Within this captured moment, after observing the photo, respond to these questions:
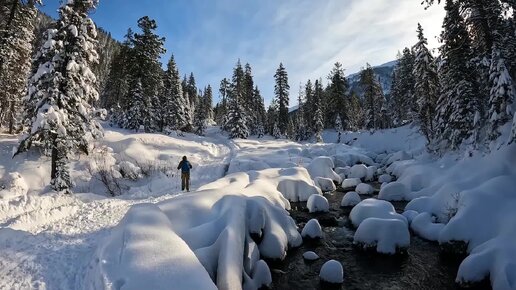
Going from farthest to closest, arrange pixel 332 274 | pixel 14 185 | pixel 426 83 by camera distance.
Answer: pixel 426 83 → pixel 14 185 → pixel 332 274

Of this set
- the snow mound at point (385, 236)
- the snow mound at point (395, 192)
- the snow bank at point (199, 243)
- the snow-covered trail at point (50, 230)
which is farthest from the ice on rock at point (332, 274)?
the snow mound at point (395, 192)

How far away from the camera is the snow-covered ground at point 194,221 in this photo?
26.3ft

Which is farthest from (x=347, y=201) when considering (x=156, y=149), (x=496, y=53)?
(x=156, y=149)

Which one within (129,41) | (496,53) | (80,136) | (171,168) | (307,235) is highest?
(129,41)

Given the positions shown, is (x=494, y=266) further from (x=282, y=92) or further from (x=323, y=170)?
(x=282, y=92)

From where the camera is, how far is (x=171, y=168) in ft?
87.0

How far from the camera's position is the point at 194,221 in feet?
35.9

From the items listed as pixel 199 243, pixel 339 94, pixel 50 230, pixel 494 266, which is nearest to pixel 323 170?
pixel 494 266

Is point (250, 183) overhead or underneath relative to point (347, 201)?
overhead

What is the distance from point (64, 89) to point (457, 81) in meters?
24.3

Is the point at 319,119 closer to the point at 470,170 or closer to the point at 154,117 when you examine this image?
the point at 154,117

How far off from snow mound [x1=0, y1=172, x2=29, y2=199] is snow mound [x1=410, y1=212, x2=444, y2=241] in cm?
1866

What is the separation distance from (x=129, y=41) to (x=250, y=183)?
3027 cm

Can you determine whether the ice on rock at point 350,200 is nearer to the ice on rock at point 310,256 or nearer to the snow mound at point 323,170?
the snow mound at point 323,170
